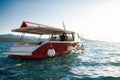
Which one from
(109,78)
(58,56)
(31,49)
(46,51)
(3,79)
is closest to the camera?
(3,79)

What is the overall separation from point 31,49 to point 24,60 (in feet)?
4.82

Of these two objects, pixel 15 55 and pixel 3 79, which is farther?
pixel 15 55

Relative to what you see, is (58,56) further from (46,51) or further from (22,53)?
(22,53)

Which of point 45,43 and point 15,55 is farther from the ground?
point 45,43

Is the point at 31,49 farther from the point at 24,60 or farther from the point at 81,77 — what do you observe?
the point at 81,77

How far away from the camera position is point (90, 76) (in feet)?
34.1

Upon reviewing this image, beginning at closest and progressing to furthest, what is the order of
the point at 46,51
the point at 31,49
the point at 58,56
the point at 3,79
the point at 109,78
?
the point at 3,79 → the point at 109,78 → the point at 31,49 → the point at 46,51 → the point at 58,56

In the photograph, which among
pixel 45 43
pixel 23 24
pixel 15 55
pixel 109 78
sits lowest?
pixel 109 78

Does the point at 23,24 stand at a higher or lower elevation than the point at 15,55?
higher

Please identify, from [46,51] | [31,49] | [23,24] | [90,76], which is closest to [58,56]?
[46,51]

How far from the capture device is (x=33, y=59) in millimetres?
15648

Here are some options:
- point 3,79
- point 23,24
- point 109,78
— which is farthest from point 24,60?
point 109,78

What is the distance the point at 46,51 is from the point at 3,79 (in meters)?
7.48

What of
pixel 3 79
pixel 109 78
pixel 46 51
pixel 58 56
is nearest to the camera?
pixel 3 79
